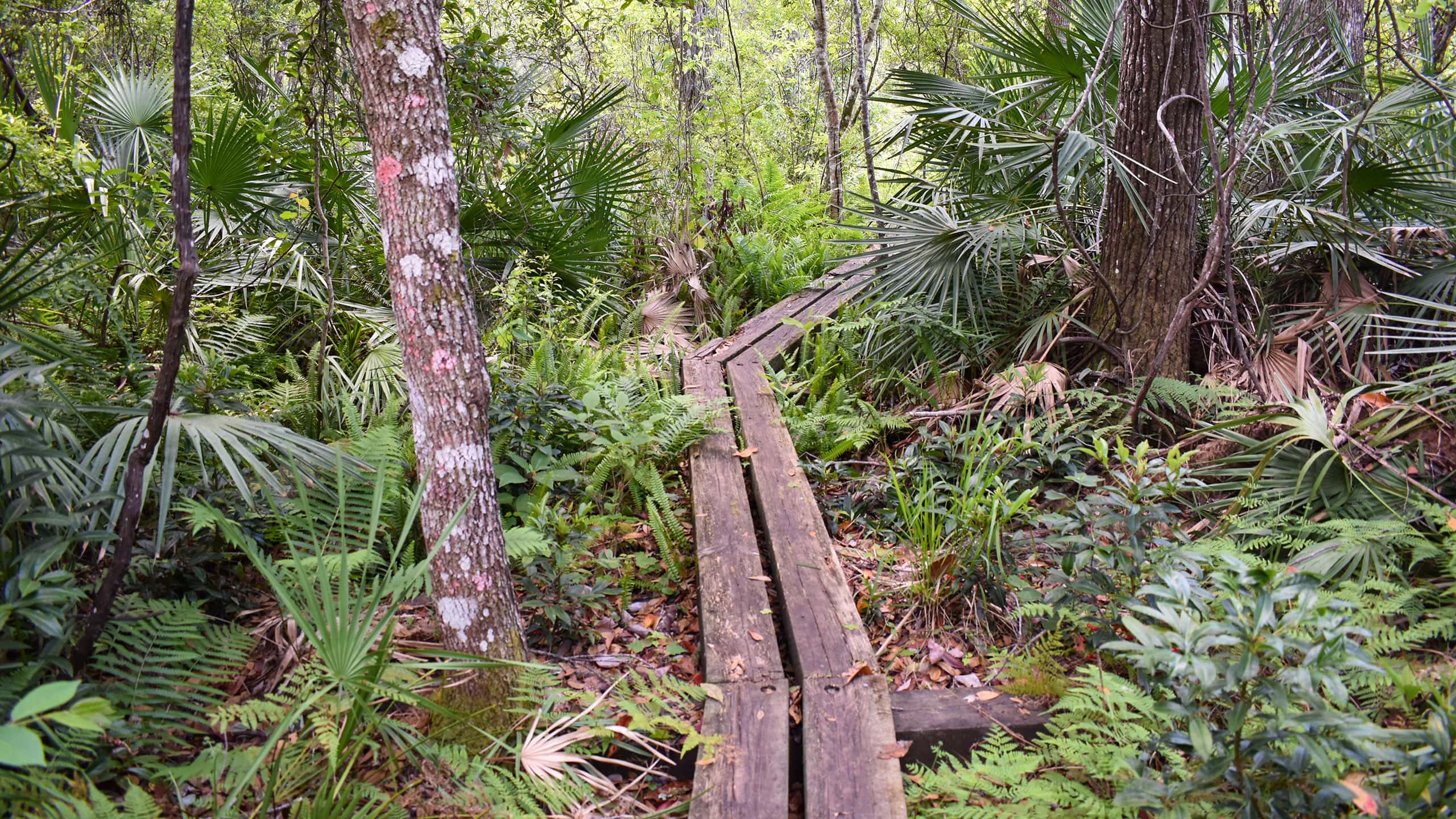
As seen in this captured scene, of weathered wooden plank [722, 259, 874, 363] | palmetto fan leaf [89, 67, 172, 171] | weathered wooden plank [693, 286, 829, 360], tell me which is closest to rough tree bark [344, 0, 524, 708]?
weathered wooden plank [722, 259, 874, 363]

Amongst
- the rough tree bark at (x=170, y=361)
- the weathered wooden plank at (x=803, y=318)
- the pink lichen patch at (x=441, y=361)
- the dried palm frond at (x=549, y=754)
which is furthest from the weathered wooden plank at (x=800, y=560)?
the rough tree bark at (x=170, y=361)

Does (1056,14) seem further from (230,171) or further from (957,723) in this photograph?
(957,723)

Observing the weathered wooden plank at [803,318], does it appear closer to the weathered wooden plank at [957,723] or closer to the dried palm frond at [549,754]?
the weathered wooden plank at [957,723]

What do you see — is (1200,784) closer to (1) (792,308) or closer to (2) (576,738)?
(2) (576,738)

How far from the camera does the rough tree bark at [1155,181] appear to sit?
13.4 feet

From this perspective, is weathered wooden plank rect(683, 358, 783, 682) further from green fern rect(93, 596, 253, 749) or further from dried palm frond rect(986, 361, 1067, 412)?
green fern rect(93, 596, 253, 749)

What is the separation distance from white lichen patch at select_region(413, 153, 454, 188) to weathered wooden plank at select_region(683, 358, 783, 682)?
5.80 feet

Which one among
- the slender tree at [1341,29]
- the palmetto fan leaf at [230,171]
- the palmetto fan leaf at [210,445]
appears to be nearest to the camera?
the palmetto fan leaf at [210,445]

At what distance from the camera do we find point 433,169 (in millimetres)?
2377

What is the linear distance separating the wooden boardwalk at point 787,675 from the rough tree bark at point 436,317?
0.80 meters

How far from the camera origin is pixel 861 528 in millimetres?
3959

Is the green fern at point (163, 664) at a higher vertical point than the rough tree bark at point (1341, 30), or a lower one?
lower

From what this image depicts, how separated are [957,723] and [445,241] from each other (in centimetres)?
216

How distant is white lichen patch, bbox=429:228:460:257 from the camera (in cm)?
238
